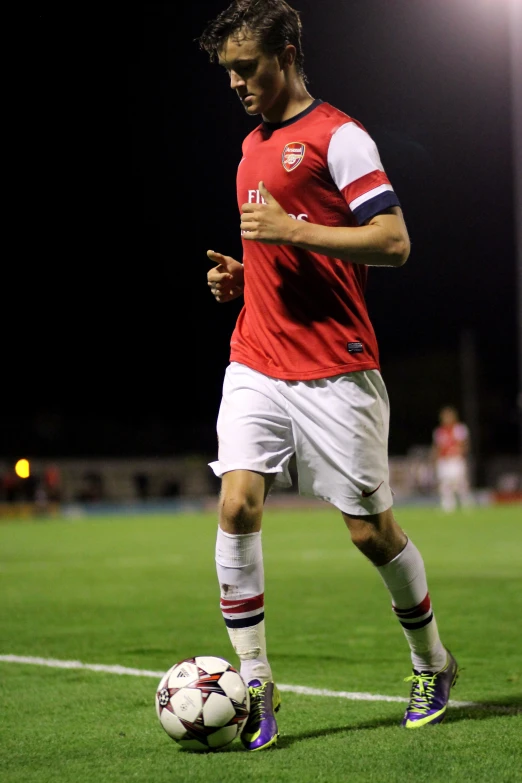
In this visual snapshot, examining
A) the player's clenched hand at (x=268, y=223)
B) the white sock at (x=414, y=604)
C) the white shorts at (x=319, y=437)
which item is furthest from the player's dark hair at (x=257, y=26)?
the white sock at (x=414, y=604)

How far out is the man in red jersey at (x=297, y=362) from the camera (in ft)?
12.9

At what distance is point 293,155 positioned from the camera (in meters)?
4.02

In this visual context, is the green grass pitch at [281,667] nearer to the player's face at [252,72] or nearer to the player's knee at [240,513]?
the player's knee at [240,513]

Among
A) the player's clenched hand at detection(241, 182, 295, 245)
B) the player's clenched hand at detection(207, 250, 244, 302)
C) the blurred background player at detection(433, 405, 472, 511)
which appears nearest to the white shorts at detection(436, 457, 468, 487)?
the blurred background player at detection(433, 405, 472, 511)

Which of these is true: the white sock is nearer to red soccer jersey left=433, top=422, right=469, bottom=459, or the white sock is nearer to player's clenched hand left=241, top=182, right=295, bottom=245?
player's clenched hand left=241, top=182, right=295, bottom=245

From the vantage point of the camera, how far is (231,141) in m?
12.3

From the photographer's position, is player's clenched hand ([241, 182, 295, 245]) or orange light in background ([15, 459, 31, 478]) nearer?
player's clenched hand ([241, 182, 295, 245])

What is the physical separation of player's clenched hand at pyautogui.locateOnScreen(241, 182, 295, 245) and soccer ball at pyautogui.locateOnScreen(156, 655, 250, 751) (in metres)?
1.49

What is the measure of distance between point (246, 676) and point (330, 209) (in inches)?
67.0

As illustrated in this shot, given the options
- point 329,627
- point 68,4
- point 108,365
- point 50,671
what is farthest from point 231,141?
point 108,365

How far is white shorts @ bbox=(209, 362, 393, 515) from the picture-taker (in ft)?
13.0

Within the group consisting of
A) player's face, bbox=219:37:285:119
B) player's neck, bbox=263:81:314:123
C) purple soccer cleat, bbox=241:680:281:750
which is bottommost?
purple soccer cleat, bbox=241:680:281:750

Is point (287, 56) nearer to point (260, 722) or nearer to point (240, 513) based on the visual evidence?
point (240, 513)

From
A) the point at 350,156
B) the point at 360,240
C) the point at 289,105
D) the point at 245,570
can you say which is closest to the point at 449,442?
the point at 289,105
